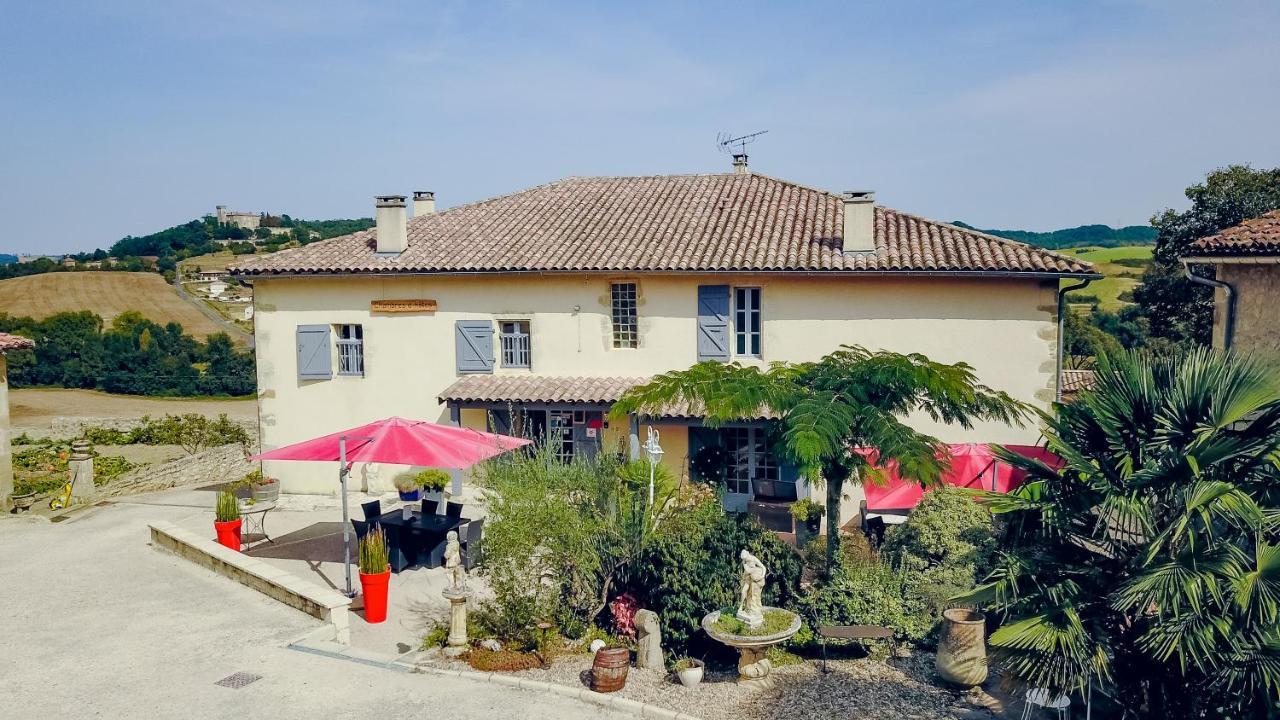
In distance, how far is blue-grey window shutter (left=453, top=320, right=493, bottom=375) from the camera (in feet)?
60.2

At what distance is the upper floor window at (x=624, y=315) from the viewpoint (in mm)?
18047

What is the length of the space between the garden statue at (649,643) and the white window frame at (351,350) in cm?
1083

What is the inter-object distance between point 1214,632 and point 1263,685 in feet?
1.35

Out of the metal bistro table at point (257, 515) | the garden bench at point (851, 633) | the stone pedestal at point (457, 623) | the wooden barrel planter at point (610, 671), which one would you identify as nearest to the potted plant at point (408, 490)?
the metal bistro table at point (257, 515)

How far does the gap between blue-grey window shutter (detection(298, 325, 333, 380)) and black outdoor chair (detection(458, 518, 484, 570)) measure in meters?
6.33

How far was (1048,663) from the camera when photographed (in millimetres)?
6723

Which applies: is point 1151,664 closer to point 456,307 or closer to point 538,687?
point 538,687

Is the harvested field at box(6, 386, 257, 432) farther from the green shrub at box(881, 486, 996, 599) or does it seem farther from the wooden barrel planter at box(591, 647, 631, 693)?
the wooden barrel planter at box(591, 647, 631, 693)

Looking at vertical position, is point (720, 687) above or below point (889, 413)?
below

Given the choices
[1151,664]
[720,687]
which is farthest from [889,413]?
[1151,664]

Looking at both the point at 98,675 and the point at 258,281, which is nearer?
the point at 98,675

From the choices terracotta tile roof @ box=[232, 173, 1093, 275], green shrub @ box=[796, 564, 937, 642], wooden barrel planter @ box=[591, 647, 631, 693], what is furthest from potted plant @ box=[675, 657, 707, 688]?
terracotta tile roof @ box=[232, 173, 1093, 275]

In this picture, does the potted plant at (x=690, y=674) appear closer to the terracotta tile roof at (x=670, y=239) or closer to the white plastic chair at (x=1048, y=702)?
the white plastic chair at (x=1048, y=702)

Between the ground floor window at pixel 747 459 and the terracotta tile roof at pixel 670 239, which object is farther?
the ground floor window at pixel 747 459
